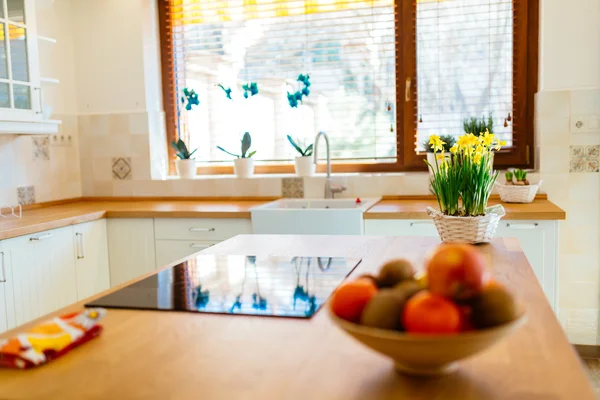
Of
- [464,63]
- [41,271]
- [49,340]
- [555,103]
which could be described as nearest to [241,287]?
[49,340]

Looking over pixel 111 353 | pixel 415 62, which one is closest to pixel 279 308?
pixel 111 353

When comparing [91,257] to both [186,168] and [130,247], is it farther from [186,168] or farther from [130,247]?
[186,168]

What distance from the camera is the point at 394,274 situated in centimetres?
101

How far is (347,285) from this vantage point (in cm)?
94

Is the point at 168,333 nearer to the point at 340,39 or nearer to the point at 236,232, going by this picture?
the point at 236,232

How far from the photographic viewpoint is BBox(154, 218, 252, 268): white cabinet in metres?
3.37

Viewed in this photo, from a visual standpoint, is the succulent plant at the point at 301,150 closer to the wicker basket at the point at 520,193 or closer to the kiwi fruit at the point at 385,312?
the wicker basket at the point at 520,193

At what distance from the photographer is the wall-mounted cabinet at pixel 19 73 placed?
3115 millimetres

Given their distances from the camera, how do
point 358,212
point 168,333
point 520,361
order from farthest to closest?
point 358,212, point 168,333, point 520,361

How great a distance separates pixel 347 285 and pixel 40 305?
8.47 feet

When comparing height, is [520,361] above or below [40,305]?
above

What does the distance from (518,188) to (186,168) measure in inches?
82.4

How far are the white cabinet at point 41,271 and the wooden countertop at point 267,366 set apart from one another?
6.07 ft

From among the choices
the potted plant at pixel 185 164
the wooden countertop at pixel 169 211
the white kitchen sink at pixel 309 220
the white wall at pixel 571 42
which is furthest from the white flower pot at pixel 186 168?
the white wall at pixel 571 42
